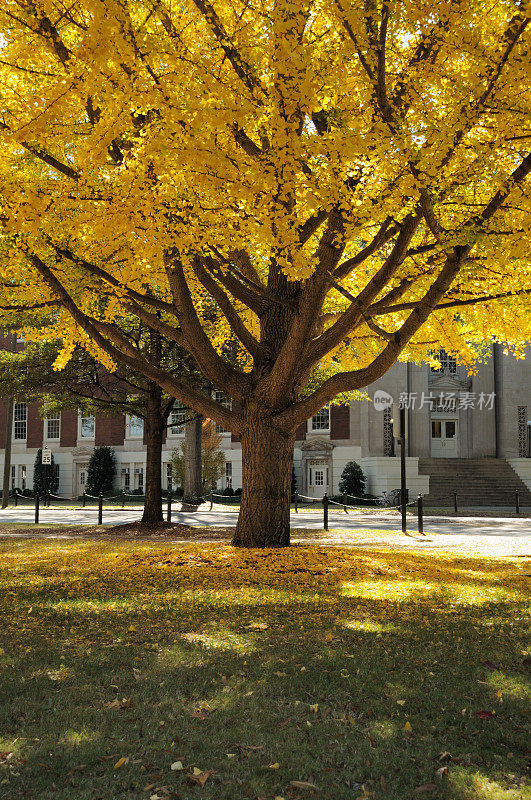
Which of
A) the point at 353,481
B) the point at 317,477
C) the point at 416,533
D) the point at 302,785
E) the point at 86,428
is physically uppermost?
the point at 86,428

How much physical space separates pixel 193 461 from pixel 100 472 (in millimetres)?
16432

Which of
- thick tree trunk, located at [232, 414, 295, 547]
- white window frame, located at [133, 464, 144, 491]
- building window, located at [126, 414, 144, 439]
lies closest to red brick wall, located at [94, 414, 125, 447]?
building window, located at [126, 414, 144, 439]

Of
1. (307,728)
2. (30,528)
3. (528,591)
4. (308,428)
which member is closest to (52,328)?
(30,528)

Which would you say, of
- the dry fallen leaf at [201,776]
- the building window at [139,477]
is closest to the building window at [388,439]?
the building window at [139,477]

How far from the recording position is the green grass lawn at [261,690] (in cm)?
335

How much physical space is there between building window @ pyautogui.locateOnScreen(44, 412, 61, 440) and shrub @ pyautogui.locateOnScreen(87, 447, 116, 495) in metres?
4.90

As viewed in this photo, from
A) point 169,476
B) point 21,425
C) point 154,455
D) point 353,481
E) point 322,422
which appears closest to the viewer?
point 154,455

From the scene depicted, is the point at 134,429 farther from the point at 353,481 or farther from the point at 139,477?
the point at 353,481

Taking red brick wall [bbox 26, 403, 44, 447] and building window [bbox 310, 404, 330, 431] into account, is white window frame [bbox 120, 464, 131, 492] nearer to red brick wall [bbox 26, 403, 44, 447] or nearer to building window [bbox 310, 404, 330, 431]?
red brick wall [bbox 26, 403, 44, 447]

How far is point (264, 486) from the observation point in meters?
11.5

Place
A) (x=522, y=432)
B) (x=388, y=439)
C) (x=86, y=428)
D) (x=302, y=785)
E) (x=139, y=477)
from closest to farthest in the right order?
1. (x=302, y=785)
2. (x=388, y=439)
3. (x=522, y=432)
4. (x=139, y=477)
5. (x=86, y=428)

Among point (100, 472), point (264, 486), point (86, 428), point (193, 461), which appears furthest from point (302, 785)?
point (86, 428)

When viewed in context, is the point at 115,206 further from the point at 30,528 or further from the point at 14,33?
the point at 30,528

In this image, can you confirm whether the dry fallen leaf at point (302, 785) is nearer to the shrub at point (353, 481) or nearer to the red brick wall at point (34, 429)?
the shrub at point (353, 481)
